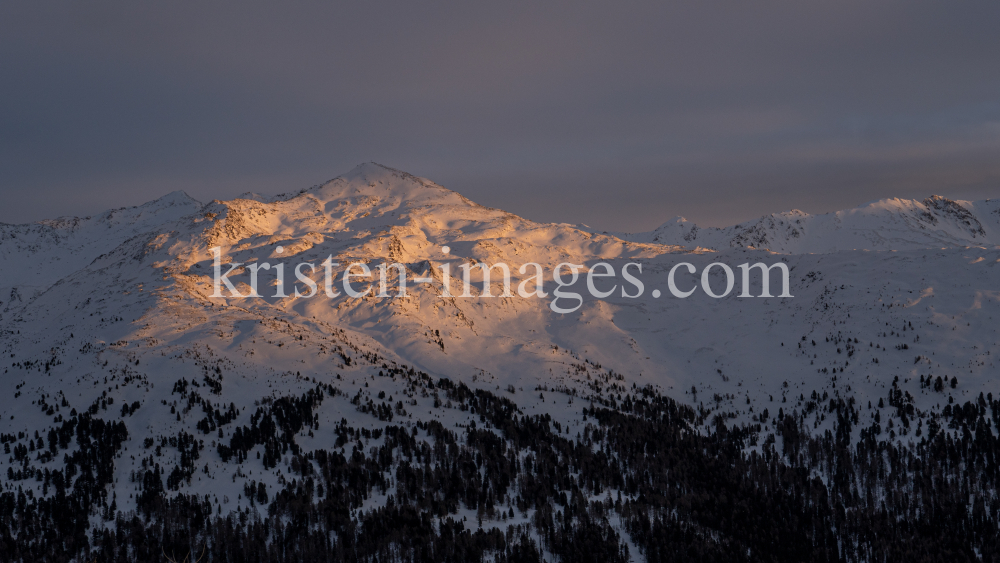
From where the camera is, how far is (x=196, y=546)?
14738 centimetres

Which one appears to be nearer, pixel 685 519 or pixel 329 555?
pixel 329 555

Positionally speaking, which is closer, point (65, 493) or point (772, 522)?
point (65, 493)

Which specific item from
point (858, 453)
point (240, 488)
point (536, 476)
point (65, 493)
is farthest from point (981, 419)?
point (65, 493)

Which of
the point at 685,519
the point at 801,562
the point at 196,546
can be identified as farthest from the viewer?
the point at 685,519

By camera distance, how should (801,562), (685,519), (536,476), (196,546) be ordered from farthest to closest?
(536,476) → (685,519) → (801,562) → (196,546)

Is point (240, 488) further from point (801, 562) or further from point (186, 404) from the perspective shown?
point (801, 562)

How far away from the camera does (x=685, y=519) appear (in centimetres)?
17112

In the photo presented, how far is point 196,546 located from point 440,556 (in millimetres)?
47809

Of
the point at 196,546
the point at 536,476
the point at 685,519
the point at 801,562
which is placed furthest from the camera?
the point at 536,476

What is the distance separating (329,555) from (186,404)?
197 feet

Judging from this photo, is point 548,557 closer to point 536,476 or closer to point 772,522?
point 536,476

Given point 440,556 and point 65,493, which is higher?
point 65,493

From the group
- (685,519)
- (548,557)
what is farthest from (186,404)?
(685,519)

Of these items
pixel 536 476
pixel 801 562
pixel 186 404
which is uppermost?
pixel 186 404
